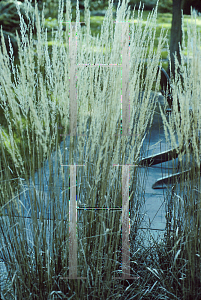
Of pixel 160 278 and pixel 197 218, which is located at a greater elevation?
pixel 197 218

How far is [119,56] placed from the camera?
1644 mm

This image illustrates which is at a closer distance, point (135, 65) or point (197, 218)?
point (197, 218)

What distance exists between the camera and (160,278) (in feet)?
5.31

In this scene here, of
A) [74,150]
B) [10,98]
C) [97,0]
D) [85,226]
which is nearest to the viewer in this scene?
[10,98]

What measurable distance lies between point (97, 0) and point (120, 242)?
33.8 ft

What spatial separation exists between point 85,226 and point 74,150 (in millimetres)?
353

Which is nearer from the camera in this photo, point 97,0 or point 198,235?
point 198,235

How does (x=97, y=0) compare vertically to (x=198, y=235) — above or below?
above

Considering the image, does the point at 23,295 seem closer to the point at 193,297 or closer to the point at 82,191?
the point at 82,191

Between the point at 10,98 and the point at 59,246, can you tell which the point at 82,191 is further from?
the point at 10,98

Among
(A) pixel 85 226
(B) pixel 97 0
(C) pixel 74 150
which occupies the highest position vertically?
(B) pixel 97 0

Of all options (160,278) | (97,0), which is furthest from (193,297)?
(97,0)

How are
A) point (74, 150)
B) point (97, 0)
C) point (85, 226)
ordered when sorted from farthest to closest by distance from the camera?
1. point (97, 0)
2. point (74, 150)
3. point (85, 226)

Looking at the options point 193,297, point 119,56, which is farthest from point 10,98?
point 193,297
